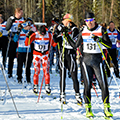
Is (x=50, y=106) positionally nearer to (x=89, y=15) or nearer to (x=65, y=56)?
(x=65, y=56)

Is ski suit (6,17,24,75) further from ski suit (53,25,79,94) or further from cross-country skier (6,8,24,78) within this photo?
ski suit (53,25,79,94)

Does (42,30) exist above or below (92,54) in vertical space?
above

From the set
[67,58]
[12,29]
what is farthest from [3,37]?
[67,58]

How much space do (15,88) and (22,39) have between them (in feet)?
5.40

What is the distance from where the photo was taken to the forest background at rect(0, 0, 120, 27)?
70.6ft

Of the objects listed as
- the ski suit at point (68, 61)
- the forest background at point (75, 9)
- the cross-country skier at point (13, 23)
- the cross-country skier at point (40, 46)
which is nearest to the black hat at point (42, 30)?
the cross-country skier at point (40, 46)

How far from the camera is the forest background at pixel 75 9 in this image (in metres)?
21.5

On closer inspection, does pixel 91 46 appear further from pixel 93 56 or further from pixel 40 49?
pixel 40 49

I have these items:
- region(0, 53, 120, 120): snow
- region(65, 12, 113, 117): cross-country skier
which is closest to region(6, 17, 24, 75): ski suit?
region(0, 53, 120, 120): snow

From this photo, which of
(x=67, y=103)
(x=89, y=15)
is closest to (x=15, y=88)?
(x=67, y=103)

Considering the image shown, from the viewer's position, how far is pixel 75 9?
96.6 feet

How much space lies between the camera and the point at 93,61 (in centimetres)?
418

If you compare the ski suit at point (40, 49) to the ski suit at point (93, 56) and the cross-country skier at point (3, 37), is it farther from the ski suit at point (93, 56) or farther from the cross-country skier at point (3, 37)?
the cross-country skier at point (3, 37)

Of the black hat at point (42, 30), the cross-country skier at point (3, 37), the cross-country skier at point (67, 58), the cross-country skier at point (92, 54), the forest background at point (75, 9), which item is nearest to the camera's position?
the cross-country skier at point (92, 54)
